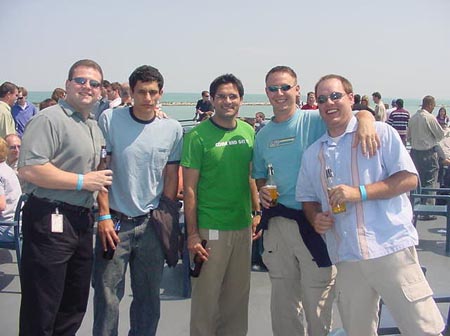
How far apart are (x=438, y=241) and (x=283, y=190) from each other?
391 cm

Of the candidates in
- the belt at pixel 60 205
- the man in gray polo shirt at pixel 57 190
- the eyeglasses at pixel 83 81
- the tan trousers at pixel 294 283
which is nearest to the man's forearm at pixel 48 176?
the man in gray polo shirt at pixel 57 190

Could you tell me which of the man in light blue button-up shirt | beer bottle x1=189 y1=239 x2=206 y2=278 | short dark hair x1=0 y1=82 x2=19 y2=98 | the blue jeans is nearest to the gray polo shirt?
the blue jeans

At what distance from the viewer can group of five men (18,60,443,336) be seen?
8.50 feet

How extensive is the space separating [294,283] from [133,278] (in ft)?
3.43

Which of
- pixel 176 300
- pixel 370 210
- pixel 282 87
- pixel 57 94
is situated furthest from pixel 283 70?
pixel 57 94

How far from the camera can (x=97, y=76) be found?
2.87 m

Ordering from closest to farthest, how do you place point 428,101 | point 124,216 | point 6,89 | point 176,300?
point 124,216 → point 176,300 → point 6,89 → point 428,101

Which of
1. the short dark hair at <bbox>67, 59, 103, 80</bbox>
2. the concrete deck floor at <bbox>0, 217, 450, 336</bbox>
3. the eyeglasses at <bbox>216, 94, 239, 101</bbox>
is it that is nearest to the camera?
the short dark hair at <bbox>67, 59, 103, 80</bbox>

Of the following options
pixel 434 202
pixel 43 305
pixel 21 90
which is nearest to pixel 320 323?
pixel 43 305

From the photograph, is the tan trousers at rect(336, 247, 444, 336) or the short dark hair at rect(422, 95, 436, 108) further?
the short dark hair at rect(422, 95, 436, 108)

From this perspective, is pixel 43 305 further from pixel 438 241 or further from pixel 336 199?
pixel 438 241

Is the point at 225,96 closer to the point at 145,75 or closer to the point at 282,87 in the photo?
the point at 282,87

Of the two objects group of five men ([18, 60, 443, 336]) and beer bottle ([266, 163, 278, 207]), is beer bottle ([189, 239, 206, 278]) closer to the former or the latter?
group of five men ([18, 60, 443, 336])

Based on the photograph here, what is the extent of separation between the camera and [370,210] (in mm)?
2479
